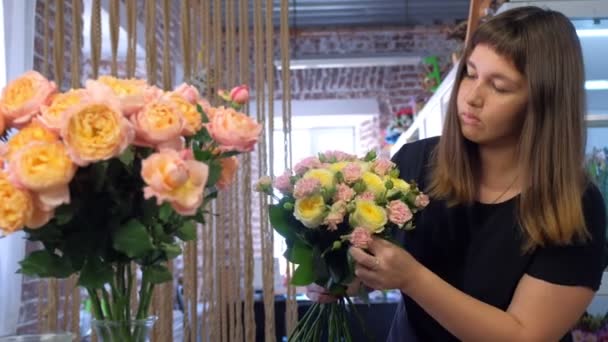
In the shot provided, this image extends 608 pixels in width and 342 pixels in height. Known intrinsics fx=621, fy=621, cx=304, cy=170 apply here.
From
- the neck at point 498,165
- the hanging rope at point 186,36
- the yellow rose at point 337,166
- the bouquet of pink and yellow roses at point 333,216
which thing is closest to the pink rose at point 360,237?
the bouquet of pink and yellow roses at point 333,216

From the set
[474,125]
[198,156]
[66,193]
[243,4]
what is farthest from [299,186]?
[243,4]

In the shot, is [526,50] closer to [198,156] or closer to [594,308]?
[198,156]

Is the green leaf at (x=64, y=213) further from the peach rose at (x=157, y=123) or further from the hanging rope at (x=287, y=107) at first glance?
the hanging rope at (x=287, y=107)

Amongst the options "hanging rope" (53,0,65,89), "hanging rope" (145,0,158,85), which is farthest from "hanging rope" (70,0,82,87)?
"hanging rope" (145,0,158,85)

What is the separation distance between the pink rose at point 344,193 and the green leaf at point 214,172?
21 cm

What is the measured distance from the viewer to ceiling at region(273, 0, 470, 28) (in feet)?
17.5

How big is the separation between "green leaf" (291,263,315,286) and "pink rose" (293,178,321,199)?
0.11 metres

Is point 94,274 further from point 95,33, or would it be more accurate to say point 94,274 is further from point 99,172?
point 95,33

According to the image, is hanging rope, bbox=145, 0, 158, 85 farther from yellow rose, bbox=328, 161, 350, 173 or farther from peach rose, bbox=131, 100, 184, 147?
peach rose, bbox=131, 100, 184, 147

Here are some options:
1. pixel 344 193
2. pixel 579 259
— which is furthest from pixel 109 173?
pixel 579 259

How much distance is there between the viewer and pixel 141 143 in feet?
2.12

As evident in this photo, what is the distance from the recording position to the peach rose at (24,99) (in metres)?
0.66

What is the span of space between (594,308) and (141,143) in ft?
6.19

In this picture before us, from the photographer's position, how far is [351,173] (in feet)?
2.95
